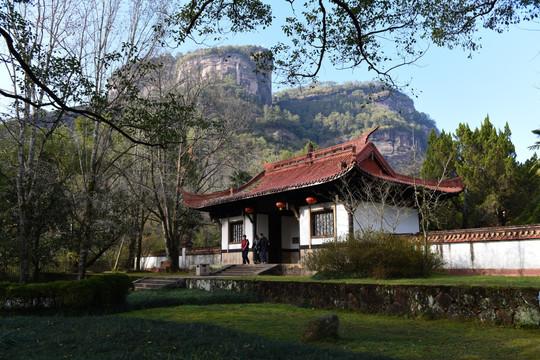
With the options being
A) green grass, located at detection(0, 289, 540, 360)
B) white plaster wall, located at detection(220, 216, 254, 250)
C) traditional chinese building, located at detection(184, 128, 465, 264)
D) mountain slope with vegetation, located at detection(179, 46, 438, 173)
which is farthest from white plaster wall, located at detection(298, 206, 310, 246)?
mountain slope with vegetation, located at detection(179, 46, 438, 173)

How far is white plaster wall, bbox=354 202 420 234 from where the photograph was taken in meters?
15.1

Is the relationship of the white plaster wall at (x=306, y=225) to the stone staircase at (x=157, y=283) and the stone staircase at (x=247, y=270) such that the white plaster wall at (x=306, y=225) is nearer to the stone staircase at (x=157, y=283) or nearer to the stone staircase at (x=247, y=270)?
the stone staircase at (x=247, y=270)

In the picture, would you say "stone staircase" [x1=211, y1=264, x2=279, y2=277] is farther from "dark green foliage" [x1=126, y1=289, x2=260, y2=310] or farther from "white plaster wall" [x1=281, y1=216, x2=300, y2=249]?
"dark green foliage" [x1=126, y1=289, x2=260, y2=310]

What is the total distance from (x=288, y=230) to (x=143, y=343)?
48.6 feet

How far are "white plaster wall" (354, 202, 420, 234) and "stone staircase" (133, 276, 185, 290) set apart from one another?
632 cm

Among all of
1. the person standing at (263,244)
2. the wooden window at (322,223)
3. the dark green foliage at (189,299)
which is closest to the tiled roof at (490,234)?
the wooden window at (322,223)

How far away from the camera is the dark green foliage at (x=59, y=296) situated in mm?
8094

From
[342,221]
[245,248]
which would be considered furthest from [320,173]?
[245,248]

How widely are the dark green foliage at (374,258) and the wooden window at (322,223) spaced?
3.94 meters

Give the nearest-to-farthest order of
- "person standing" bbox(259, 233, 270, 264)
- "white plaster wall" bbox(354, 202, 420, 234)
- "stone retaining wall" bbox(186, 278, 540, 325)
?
"stone retaining wall" bbox(186, 278, 540, 325), "white plaster wall" bbox(354, 202, 420, 234), "person standing" bbox(259, 233, 270, 264)

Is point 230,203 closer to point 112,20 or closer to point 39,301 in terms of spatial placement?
point 112,20

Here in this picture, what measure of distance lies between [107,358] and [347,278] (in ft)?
25.1

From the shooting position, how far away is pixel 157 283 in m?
14.5

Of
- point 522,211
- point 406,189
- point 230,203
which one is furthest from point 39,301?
point 522,211
